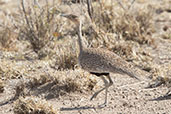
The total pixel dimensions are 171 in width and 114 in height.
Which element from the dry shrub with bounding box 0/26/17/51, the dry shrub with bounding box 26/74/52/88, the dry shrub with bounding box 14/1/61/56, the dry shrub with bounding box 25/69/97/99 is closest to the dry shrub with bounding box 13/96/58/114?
the dry shrub with bounding box 25/69/97/99

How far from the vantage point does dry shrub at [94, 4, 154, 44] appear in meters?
8.34

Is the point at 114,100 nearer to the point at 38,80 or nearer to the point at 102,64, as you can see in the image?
the point at 102,64

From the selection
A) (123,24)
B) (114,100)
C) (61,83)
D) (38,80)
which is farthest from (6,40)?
(114,100)

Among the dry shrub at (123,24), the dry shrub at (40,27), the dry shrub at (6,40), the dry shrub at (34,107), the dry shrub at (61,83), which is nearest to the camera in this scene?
the dry shrub at (34,107)

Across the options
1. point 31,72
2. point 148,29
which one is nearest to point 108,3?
point 148,29

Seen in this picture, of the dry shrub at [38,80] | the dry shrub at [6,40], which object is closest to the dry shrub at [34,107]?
the dry shrub at [38,80]

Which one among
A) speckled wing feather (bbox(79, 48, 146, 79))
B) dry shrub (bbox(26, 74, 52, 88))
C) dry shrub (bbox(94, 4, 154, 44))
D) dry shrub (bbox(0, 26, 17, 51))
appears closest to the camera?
speckled wing feather (bbox(79, 48, 146, 79))

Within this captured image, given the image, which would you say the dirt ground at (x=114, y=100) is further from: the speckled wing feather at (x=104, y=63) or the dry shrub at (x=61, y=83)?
the speckled wing feather at (x=104, y=63)

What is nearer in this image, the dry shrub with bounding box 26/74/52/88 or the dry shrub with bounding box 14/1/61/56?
the dry shrub with bounding box 26/74/52/88

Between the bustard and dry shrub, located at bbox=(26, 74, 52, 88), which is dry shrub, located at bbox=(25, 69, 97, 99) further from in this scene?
the bustard

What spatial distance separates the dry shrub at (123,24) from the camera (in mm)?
8336

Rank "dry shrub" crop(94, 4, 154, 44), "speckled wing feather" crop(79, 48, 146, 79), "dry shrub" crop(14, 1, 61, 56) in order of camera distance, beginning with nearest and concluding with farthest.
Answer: "speckled wing feather" crop(79, 48, 146, 79)
"dry shrub" crop(14, 1, 61, 56)
"dry shrub" crop(94, 4, 154, 44)

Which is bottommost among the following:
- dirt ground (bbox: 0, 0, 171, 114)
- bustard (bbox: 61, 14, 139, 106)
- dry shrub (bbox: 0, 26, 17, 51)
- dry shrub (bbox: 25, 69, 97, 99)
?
dirt ground (bbox: 0, 0, 171, 114)

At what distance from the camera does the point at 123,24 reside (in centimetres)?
849
